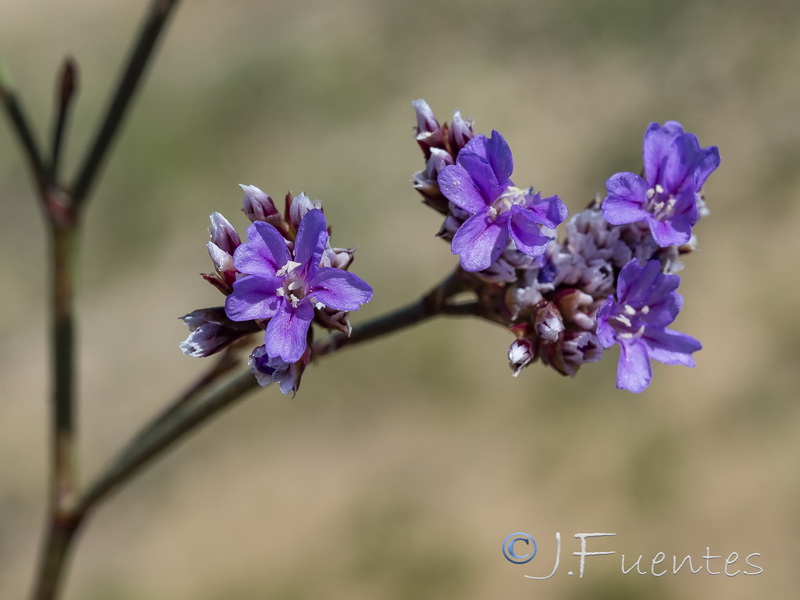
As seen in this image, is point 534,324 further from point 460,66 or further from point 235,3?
point 235,3

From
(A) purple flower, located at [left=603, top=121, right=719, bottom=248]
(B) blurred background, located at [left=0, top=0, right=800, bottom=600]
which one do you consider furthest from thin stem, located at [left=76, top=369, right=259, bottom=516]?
(B) blurred background, located at [left=0, top=0, right=800, bottom=600]

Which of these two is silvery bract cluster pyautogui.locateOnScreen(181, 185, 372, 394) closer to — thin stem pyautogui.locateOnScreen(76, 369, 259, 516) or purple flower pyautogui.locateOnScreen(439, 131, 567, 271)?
thin stem pyautogui.locateOnScreen(76, 369, 259, 516)

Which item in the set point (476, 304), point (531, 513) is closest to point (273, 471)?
point (531, 513)

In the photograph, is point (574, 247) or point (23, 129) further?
point (23, 129)

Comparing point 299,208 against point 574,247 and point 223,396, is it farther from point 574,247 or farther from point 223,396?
point 574,247

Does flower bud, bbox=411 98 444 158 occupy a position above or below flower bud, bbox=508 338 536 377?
above

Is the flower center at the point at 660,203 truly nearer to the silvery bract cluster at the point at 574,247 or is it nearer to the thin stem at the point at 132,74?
the silvery bract cluster at the point at 574,247

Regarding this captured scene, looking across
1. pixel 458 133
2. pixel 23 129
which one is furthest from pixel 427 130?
pixel 23 129

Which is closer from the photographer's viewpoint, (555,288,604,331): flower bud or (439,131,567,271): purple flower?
(439,131,567,271): purple flower
